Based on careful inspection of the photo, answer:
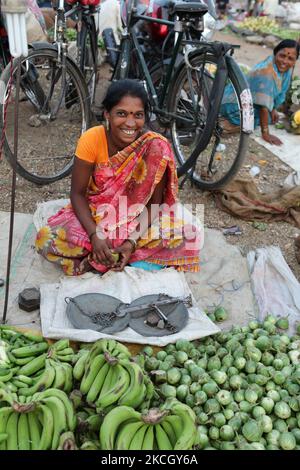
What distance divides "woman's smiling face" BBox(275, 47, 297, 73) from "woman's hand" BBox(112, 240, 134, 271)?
301 cm

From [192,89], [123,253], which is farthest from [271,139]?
[123,253]

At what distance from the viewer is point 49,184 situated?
4164 millimetres

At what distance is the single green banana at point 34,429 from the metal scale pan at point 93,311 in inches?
31.7

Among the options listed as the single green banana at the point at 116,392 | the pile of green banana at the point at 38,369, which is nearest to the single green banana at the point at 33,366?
the pile of green banana at the point at 38,369

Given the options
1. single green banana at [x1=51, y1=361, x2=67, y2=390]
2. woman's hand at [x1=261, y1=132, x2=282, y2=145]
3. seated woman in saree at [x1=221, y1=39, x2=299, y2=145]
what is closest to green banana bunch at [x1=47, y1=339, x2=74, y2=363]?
single green banana at [x1=51, y1=361, x2=67, y2=390]

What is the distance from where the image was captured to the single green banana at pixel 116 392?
195cm

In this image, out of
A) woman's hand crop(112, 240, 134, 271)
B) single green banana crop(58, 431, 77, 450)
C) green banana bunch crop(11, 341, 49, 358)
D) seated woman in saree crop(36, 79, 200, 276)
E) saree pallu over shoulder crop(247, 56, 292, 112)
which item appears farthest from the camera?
saree pallu over shoulder crop(247, 56, 292, 112)

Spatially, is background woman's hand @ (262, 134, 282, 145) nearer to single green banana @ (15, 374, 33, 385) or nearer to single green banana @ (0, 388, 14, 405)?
single green banana @ (15, 374, 33, 385)

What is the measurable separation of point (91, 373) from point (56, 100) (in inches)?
121

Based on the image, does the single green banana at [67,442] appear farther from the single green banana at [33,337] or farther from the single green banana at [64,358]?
the single green banana at [33,337]

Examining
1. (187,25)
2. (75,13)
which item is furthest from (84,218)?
(75,13)

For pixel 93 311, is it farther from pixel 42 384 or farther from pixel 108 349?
pixel 42 384

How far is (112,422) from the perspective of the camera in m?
1.84

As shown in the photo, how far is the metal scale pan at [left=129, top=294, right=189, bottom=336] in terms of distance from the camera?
271 cm
